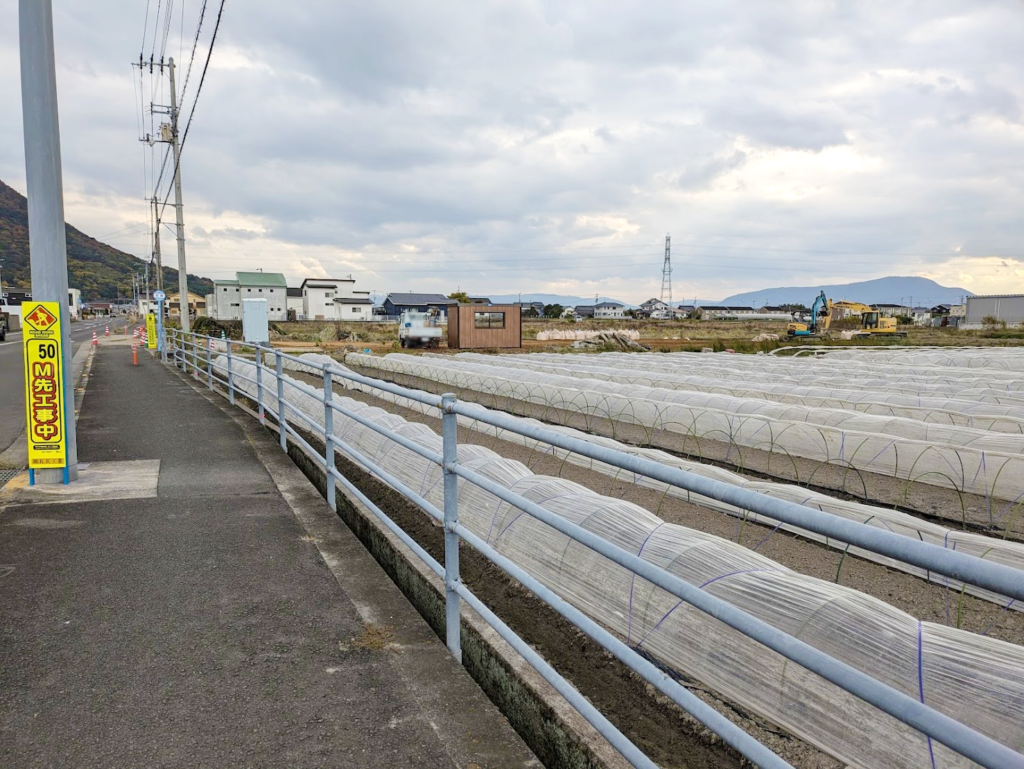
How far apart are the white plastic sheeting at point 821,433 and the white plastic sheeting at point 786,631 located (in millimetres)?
4570

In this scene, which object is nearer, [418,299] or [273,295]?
[273,295]

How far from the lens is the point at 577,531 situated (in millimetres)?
1997

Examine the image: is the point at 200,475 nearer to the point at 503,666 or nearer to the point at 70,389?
the point at 70,389

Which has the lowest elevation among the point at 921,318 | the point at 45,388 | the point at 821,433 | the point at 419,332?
the point at 821,433

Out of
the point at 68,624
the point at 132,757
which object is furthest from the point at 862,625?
the point at 68,624

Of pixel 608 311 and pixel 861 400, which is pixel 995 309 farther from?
pixel 608 311

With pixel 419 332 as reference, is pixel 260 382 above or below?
below

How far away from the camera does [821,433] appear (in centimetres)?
792

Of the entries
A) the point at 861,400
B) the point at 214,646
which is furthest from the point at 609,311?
the point at 214,646

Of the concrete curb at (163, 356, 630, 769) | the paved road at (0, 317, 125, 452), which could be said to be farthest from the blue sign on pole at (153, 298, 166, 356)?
the concrete curb at (163, 356, 630, 769)

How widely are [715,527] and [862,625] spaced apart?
277 cm

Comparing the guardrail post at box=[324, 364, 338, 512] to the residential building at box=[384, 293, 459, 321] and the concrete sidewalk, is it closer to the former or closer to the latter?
the concrete sidewalk

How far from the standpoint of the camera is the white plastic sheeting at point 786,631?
2.26 meters

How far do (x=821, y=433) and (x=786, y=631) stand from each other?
18.9 ft
